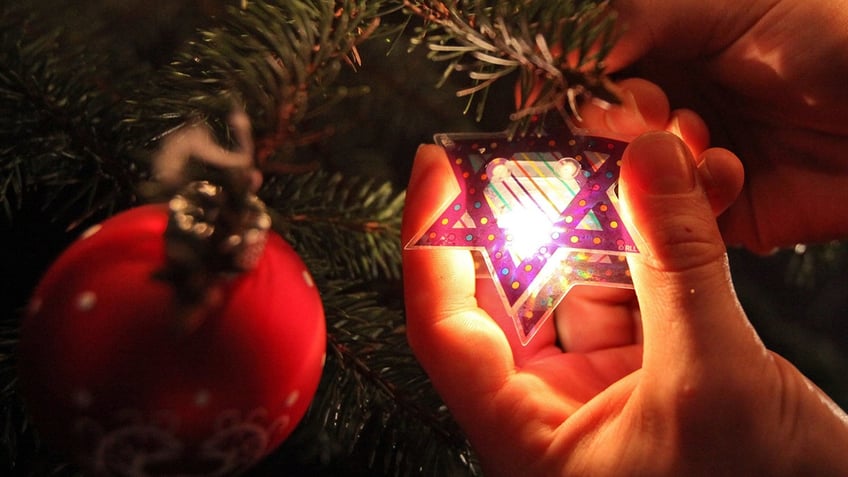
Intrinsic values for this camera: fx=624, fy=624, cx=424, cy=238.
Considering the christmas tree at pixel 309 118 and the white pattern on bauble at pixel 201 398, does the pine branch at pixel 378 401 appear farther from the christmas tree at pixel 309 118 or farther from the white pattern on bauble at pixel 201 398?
the white pattern on bauble at pixel 201 398

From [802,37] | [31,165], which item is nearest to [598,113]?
[802,37]

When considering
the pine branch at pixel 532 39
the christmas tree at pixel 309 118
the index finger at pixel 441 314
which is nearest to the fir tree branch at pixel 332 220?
the christmas tree at pixel 309 118

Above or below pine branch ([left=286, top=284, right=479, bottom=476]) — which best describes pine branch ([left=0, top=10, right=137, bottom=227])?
above

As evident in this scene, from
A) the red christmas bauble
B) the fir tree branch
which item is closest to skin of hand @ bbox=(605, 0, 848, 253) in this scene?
the fir tree branch

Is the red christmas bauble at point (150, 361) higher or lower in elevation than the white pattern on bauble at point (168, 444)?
higher

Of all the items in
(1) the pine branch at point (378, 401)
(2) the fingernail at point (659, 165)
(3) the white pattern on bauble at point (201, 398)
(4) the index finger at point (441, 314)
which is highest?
(2) the fingernail at point (659, 165)

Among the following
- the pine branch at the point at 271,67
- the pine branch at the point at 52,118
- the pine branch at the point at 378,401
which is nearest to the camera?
the pine branch at the point at 271,67

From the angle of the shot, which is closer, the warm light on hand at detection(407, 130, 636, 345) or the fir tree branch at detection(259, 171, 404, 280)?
the warm light on hand at detection(407, 130, 636, 345)

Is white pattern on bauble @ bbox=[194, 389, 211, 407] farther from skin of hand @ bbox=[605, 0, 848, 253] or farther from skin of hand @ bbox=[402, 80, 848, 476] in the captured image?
skin of hand @ bbox=[605, 0, 848, 253]
